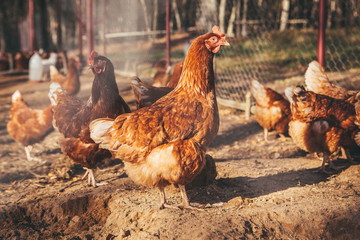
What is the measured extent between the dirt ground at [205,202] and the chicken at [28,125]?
301 mm

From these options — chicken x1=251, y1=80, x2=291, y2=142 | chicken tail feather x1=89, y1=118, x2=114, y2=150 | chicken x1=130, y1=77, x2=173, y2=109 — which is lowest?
chicken x1=251, y1=80, x2=291, y2=142

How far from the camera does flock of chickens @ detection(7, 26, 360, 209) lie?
Result: 2432 mm

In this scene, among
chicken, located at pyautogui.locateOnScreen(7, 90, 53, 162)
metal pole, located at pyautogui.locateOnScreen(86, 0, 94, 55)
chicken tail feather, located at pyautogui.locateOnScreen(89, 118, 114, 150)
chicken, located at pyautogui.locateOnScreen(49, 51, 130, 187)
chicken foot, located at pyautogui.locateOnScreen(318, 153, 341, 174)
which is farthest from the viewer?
metal pole, located at pyautogui.locateOnScreen(86, 0, 94, 55)

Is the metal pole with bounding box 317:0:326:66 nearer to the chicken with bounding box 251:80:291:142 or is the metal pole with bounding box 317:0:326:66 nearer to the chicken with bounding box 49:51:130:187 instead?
the chicken with bounding box 251:80:291:142

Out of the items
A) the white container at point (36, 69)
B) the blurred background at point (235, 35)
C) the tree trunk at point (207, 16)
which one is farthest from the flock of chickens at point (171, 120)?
the white container at point (36, 69)

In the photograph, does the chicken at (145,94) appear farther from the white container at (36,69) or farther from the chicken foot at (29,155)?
the white container at (36,69)

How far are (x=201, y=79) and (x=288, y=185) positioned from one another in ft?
4.06

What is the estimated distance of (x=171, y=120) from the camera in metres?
2.46

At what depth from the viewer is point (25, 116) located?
4.57 meters

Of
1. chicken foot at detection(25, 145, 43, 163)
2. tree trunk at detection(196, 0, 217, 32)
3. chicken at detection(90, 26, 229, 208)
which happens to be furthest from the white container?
chicken at detection(90, 26, 229, 208)

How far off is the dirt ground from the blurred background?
2.05m

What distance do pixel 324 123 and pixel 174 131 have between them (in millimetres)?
1744

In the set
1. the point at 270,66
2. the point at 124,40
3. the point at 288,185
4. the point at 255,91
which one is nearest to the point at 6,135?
the point at 255,91

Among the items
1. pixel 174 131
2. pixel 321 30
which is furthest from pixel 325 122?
pixel 174 131
